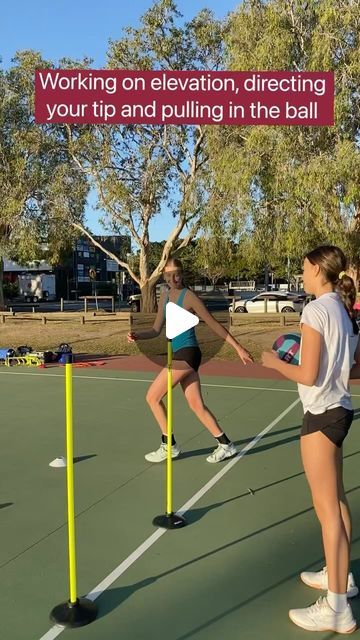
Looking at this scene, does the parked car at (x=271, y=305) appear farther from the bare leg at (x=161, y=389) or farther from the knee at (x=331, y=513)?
the knee at (x=331, y=513)

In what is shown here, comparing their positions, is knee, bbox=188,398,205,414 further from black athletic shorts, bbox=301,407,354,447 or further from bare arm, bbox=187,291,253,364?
black athletic shorts, bbox=301,407,354,447

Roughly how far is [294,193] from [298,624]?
13.0 meters

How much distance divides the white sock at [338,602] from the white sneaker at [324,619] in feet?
0.06

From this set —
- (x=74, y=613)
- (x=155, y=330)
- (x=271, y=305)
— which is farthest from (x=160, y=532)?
(x=271, y=305)

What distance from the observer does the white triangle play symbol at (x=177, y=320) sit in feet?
17.3

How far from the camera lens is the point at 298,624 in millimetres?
2865

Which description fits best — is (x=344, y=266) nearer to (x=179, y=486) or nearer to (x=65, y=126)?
(x=179, y=486)

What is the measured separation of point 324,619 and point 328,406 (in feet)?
3.46

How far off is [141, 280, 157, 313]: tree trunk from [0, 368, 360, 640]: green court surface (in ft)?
65.6

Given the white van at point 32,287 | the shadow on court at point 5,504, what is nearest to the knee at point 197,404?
the shadow on court at point 5,504

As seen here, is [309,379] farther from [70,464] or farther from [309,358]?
[70,464]

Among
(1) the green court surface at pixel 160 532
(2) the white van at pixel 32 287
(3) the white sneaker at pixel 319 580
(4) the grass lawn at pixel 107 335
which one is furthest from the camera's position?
(2) the white van at pixel 32 287

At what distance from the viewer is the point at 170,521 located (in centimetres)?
411

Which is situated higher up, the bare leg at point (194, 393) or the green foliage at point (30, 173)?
the green foliage at point (30, 173)
